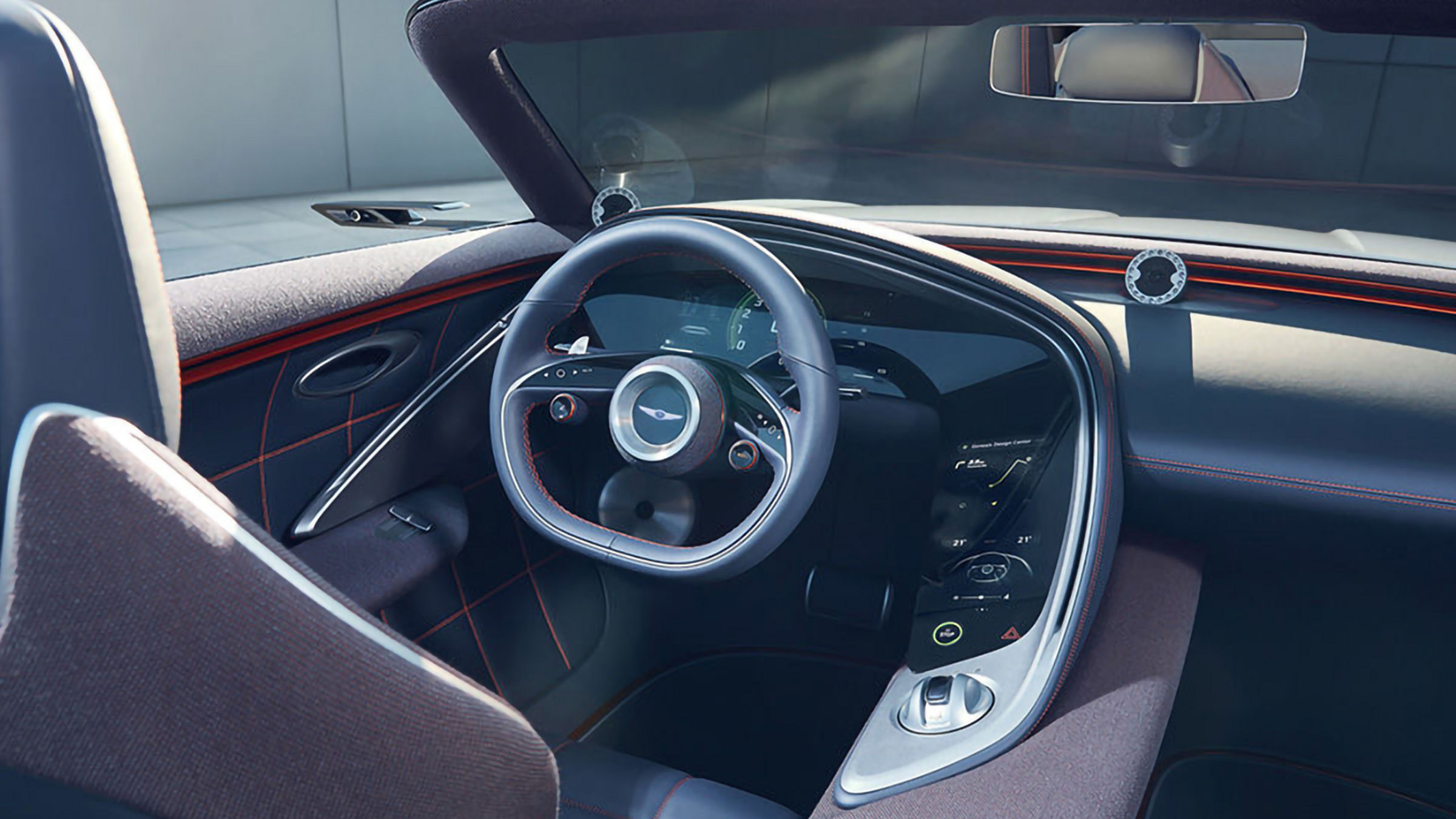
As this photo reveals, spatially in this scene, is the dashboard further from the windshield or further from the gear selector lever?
the windshield

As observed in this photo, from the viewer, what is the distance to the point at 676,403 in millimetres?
1395

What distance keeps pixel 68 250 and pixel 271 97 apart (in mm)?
10411

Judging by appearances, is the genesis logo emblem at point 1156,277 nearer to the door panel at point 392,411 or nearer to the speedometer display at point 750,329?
the speedometer display at point 750,329

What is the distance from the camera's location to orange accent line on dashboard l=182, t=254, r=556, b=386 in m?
1.24

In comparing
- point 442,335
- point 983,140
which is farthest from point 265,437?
point 983,140

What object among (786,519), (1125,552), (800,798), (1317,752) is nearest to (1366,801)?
(1317,752)

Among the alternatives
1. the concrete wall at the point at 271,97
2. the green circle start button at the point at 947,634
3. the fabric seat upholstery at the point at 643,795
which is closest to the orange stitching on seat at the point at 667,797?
the fabric seat upholstery at the point at 643,795

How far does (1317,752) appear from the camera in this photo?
5.70 ft

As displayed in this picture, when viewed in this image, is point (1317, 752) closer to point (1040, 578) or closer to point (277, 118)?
point (1040, 578)

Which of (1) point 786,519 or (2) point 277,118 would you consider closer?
(1) point 786,519

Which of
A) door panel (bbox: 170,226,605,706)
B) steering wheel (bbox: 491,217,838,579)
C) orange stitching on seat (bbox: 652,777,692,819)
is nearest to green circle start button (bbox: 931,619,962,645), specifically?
steering wheel (bbox: 491,217,838,579)

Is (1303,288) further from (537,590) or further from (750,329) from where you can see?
(537,590)

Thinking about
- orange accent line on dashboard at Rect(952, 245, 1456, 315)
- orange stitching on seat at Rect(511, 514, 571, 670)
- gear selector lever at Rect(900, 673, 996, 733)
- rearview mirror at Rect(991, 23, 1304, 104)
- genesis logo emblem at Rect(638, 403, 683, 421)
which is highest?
rearview mirror at Rect(991, 23, 1304, 104)

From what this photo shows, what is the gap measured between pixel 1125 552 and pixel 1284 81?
0.67 metres
